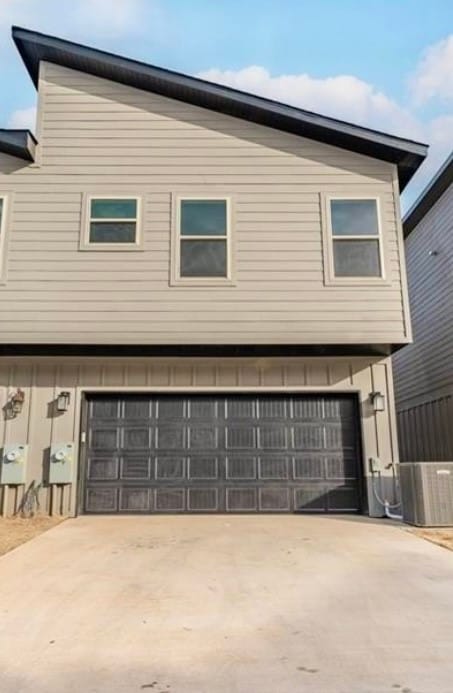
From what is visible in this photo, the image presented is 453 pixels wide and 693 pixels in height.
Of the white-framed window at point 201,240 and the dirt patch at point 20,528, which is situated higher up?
the white-framed window at point 201,240

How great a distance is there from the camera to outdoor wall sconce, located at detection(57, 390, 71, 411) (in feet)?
26.6

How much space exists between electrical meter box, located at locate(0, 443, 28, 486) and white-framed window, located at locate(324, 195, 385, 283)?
5260mm

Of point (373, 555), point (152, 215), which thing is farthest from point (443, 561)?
point (152, 215)

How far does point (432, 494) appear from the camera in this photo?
6.84 meters

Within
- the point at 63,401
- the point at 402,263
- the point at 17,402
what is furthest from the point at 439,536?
the point at 17,402

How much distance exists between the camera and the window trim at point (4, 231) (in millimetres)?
7863

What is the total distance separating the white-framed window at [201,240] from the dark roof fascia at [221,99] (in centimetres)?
143

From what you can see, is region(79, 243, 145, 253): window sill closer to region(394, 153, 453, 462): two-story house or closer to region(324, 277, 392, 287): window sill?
region(324, 277, 392, 287): window sill

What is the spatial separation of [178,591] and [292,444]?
4317mm

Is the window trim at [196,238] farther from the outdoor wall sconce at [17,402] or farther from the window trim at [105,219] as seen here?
the outdoor wall sconce at [17,402]

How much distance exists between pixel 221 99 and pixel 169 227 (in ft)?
6.97

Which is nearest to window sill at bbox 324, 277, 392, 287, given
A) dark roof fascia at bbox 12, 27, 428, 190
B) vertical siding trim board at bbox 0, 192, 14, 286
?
dark roof fascia at bbox 12, 27, 428, 190

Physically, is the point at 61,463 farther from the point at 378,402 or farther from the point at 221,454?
the point at 378,402

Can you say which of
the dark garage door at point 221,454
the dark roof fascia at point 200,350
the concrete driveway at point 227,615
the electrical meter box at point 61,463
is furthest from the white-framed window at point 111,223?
the concrete driveway at point 227,615
